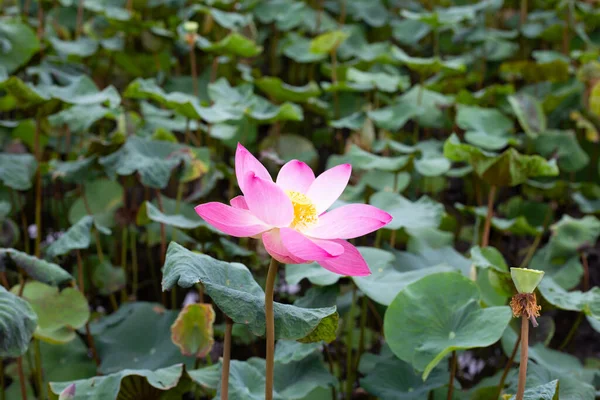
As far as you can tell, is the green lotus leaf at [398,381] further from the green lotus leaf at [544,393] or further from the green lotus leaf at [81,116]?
the green lotus leaf at [81,116]

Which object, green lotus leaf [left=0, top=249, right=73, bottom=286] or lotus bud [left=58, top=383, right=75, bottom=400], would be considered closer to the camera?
lotus bud [left=58, top=383, right=75, bottom=400]

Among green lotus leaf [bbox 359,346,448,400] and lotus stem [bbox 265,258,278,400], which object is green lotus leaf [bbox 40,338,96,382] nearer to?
green lotus leaf [bbox 359,346,448,400]

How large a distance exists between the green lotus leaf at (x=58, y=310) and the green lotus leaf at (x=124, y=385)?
26 centimetres

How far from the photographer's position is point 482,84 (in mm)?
2334

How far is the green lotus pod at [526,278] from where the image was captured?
22.9 inches

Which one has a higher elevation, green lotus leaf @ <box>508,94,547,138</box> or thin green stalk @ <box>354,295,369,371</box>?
green lotus leaf @ <box>508,94,547,138</box>

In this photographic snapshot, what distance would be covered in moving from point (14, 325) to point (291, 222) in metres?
0.36

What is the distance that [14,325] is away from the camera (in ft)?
2.34

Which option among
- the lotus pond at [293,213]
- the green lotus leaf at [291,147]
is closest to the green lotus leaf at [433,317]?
the lotus pond at [293,213]

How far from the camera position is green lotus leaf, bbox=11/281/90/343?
1.04 metres

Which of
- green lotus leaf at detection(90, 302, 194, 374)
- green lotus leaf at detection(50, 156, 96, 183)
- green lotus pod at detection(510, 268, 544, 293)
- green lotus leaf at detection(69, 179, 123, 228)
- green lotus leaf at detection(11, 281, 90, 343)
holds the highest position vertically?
green lotus pod at detection(510, 268, 544, 293)

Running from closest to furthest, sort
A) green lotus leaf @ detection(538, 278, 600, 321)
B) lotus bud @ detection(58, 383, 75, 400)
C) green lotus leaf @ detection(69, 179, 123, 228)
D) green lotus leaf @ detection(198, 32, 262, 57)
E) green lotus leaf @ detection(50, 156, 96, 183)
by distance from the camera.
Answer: lotus bud @ detection(58, 383, 75, 400) < green lotus leaf @ detection(538, 278, 600, 321) < green lotus leaf @ detection(50, 156, 96, 183) < green lotus leaf @ detection(69, 179, 123, 228) < green lotus leaf @ detection(198, 32, 262, 57)

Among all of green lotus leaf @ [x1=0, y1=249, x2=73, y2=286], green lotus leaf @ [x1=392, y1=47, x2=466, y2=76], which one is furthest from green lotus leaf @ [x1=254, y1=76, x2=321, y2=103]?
green lotus leaf @ [x1=0, y1=249, x2=73, y2=286]

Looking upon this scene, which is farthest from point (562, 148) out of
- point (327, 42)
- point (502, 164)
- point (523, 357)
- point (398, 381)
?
point (523, 357)
